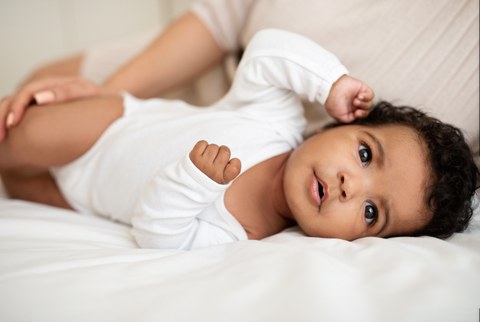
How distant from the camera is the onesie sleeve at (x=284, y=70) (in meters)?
0.86

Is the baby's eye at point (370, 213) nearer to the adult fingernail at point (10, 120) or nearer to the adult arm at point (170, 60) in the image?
the adult arm at point (170, 60)

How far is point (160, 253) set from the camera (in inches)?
26.4

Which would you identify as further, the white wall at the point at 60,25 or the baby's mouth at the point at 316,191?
the white wall at the point at 60,25

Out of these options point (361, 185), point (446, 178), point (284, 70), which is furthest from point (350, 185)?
point (284, 70)

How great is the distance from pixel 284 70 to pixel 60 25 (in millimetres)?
1526

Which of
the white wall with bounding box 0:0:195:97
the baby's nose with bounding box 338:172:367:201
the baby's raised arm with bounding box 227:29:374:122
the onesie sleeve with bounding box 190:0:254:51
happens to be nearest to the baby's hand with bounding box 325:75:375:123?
the baby's raised arm with bounding box 227:29:374:122

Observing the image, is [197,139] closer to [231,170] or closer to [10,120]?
[231,170]

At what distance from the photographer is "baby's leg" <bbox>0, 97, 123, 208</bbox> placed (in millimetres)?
908

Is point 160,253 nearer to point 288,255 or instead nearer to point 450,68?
point 288,255

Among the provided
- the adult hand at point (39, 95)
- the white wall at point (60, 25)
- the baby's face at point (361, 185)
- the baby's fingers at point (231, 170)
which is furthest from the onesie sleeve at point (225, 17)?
the white wall at point (60, 25)

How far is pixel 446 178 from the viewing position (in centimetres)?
79

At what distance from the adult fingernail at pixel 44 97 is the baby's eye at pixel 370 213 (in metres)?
0.72

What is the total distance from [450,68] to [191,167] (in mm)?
611

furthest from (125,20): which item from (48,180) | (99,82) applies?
(48,180)
